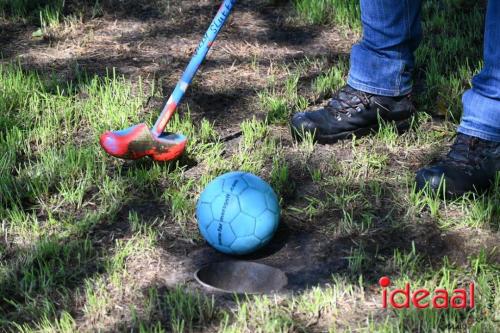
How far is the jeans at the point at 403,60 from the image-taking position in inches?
123

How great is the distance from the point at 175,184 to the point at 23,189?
602 millimetres

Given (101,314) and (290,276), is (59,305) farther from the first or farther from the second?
(290,276)

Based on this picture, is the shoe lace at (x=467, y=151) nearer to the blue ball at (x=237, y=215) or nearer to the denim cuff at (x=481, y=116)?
the denim cuff at (x=481, y=116)

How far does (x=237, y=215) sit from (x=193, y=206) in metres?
0.41

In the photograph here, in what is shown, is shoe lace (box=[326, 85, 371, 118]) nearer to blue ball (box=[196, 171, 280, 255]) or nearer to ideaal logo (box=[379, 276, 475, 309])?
blue ball (box=[196, 171, 280, 255])

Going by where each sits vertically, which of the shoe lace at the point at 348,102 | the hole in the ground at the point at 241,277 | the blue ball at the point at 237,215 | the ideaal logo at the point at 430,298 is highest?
the shoe lace at the point at 348,102

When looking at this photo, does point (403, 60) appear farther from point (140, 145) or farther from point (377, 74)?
point (140, 145)

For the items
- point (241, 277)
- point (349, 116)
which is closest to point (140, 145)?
point (241, 277)

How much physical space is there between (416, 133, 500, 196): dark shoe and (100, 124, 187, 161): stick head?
985mm

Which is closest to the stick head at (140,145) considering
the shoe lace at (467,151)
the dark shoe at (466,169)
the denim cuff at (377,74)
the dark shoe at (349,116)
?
the dark shoe at (349,116)

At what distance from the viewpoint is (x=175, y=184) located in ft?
11.0

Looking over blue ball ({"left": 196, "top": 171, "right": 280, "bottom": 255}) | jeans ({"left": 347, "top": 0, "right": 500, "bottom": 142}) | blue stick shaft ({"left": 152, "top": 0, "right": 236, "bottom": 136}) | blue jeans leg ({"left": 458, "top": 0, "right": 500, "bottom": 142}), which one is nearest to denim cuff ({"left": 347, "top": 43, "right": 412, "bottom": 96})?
jeans ({"left": 347, "top": 0, "right": 500, "bottom": 142})

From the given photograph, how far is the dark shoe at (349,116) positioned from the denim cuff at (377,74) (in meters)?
0.03

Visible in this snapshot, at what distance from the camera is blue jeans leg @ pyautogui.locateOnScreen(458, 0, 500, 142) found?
3.09m
